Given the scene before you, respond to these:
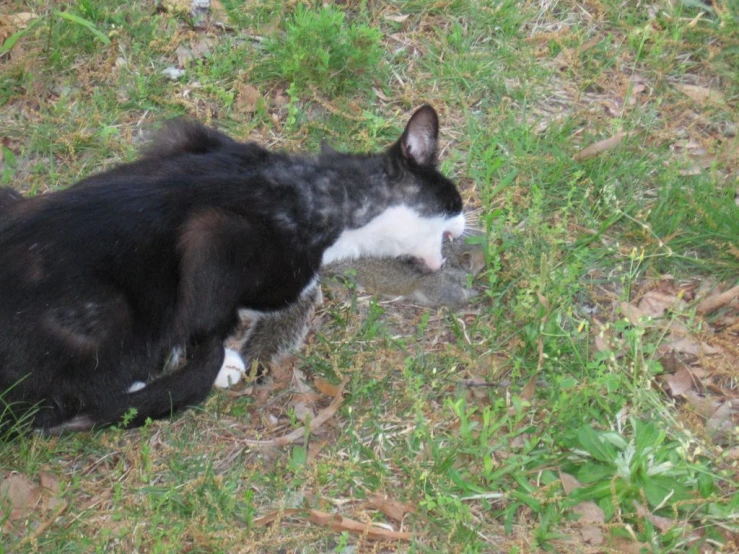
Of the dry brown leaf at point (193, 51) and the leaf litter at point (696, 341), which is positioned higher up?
the dry brown leaf at point (193, 51)

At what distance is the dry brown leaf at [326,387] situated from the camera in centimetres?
376

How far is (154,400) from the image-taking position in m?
3.45

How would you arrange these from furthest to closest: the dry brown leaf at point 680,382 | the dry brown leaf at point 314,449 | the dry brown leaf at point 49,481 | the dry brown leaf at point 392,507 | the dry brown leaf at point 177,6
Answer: the dry brown leaf at point 177,6, the dry brown leaf at point 680,382, the dry brown leaf at point 314,449, the dry brown leaf at point 49,481, the dry brown leaf at point 392,507

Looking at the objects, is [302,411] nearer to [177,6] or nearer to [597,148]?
[597,148]

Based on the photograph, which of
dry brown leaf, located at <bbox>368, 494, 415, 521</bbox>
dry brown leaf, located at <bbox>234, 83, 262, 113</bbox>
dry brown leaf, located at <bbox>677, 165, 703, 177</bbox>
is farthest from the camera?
dry brown leaf, located at <bbox>234, 83, 262, 113</bbox>

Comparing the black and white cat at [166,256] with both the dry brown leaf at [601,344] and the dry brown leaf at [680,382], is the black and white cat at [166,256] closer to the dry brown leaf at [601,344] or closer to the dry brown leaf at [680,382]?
the dry brown leaf at [601,344]

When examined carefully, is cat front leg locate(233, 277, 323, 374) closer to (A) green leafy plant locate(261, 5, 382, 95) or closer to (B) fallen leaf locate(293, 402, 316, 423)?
(B) fallen leaf locate(293, 402, 316, 423)

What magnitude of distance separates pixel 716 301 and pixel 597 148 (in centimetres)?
99

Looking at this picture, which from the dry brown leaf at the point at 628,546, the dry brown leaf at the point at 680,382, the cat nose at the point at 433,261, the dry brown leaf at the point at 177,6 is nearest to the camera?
the dry brown leaf at the point at 628,546

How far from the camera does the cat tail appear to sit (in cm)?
344

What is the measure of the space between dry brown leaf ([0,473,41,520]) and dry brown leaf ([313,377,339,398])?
1174 mm

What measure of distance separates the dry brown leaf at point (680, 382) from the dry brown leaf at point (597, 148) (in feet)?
4.05

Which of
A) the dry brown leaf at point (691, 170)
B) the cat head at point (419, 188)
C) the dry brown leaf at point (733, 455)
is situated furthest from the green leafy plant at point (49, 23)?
the dry brown leaf at point (733, 455)

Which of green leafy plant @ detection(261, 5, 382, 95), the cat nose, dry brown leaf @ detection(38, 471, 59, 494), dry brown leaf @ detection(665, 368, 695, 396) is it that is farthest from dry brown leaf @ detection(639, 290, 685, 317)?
dry brown leaf @ detection(38, 471, 59, 494)
